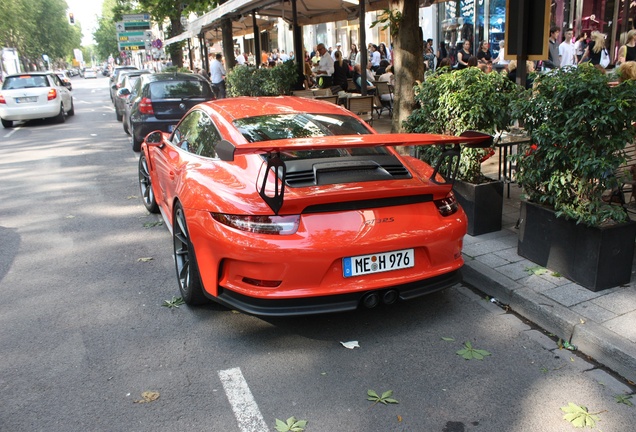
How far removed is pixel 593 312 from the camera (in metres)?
3.91

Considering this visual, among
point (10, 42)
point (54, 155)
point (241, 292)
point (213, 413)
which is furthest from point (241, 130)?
point (10, 42)

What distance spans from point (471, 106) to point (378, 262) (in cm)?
265

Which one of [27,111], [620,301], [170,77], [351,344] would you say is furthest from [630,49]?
[27,111]

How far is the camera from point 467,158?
18.3 ft

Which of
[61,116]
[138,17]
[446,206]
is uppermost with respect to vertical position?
[138,17]

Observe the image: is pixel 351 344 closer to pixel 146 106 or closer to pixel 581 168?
pixel 581 168

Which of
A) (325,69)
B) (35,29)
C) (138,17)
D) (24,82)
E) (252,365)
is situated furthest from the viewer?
(35,29)

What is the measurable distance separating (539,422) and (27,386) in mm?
3013

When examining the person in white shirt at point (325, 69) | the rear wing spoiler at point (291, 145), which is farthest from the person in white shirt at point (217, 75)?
the rear wing spoiler at point (291, 145)

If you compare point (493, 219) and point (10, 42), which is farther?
point (10, 42)

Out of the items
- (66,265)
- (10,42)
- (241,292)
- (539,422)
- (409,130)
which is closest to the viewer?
(539,422)

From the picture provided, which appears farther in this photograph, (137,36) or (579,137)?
(137,36)

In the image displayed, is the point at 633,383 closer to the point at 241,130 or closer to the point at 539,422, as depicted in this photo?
the point at 539,422

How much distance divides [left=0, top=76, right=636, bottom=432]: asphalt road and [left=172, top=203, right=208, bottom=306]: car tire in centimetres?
13
